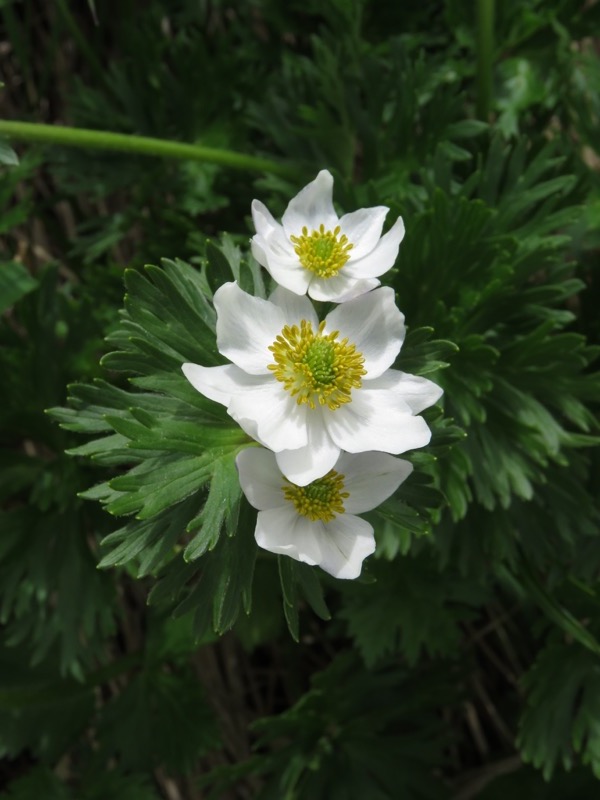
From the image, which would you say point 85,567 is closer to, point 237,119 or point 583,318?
point 237,119

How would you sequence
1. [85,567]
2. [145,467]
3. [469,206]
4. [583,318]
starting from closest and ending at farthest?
[145,467] → [469,206] → [85,567] → [583,318]

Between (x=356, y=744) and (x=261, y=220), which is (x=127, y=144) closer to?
(x=261, y=220)

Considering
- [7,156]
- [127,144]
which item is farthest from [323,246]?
[127,144]

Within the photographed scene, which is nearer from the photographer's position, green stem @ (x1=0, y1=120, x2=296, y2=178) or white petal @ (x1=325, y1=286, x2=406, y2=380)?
white petal @ (x1=325, y1=286, x2=406, y2=380)

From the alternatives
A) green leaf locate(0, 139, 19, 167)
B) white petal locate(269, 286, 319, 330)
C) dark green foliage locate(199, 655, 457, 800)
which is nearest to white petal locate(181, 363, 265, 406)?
white petal locate(269, 286, 319, 330)

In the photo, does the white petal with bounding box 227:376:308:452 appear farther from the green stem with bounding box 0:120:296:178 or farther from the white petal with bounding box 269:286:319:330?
the green stem with bounding box 0:120:296:178

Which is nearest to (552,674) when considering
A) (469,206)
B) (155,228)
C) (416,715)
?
(416,715)
